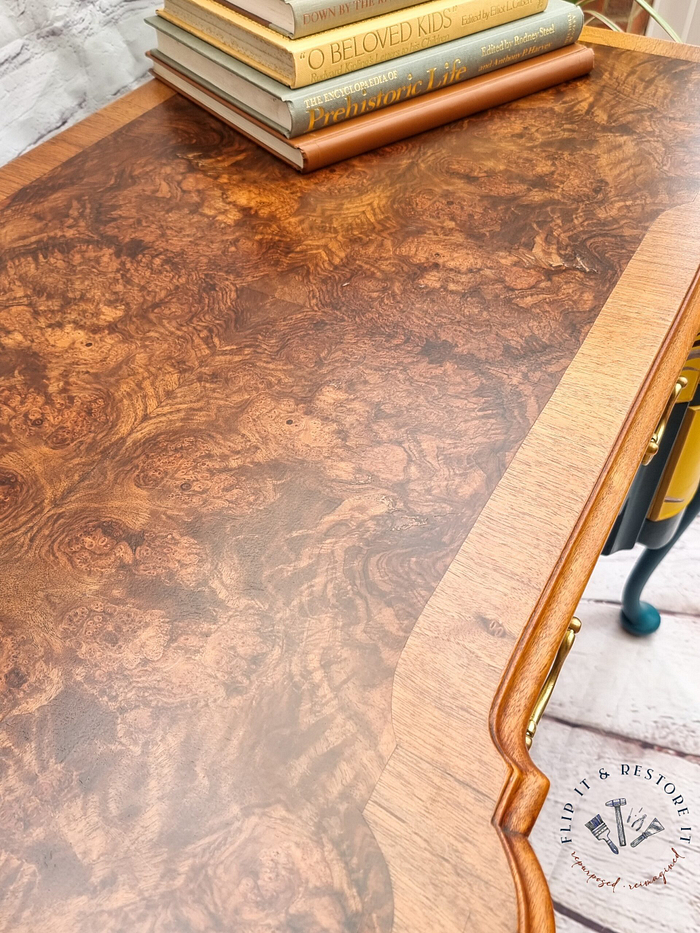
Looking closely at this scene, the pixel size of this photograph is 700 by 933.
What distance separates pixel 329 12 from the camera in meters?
0.78

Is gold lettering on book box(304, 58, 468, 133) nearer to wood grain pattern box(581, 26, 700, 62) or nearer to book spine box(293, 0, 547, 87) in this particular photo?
book spine box(293, 0, 547, 87)

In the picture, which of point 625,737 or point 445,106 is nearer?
point 445,106

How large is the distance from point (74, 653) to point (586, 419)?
1.21 feet

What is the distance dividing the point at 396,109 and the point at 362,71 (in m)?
0.06

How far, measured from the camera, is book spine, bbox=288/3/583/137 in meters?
0.79

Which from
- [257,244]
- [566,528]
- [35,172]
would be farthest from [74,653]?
[35,172]

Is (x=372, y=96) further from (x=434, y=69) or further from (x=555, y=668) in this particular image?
(x=555, y=668)

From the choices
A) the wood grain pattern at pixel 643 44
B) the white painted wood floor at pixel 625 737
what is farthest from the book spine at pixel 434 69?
the white painted wood floor at pixel 625 737

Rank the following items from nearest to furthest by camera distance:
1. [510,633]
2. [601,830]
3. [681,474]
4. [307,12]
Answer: [510,633]
[307,12]
[681,474]
[601,830]

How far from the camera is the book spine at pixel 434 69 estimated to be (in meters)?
0.79

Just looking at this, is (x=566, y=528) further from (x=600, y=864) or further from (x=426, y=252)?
(x=600, y=864)

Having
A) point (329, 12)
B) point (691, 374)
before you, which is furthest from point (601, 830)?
point (329, 12)

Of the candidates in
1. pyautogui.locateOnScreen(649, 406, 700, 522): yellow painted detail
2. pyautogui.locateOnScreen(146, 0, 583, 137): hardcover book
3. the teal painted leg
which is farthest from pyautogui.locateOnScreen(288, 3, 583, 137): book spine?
the teal painted leg

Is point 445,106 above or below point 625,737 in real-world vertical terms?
above
